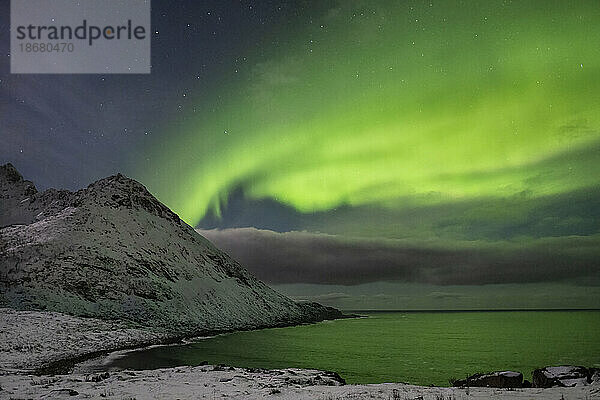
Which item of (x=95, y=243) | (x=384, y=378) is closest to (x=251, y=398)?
(x=384, y=378)

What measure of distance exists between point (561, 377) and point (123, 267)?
9885 cm

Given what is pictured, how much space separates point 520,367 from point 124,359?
37428 mm

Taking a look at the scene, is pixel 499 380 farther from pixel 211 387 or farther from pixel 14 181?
pixel 14 181

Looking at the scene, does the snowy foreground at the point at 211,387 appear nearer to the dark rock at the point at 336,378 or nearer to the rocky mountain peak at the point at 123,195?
the dark rock at the point at 336,378

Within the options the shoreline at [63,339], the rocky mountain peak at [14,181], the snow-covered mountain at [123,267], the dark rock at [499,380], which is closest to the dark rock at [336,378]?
the dark rock at [499,380]

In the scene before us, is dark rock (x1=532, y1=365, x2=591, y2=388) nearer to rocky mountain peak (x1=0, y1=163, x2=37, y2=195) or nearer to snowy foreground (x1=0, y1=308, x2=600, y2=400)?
snowy foreground (x1=0, y1=308, x2=600, y2=400)

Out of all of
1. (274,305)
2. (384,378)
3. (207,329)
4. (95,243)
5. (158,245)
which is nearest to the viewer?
(384,378)

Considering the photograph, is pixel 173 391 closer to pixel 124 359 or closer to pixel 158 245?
pixel 124 359

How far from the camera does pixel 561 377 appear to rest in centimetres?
2188

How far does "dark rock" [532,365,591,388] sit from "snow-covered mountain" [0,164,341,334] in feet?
229

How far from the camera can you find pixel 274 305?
146375 mm

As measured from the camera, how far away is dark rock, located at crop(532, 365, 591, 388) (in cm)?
2088

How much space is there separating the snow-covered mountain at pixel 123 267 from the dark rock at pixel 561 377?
6971cm

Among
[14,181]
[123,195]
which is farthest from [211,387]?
[14,181]
